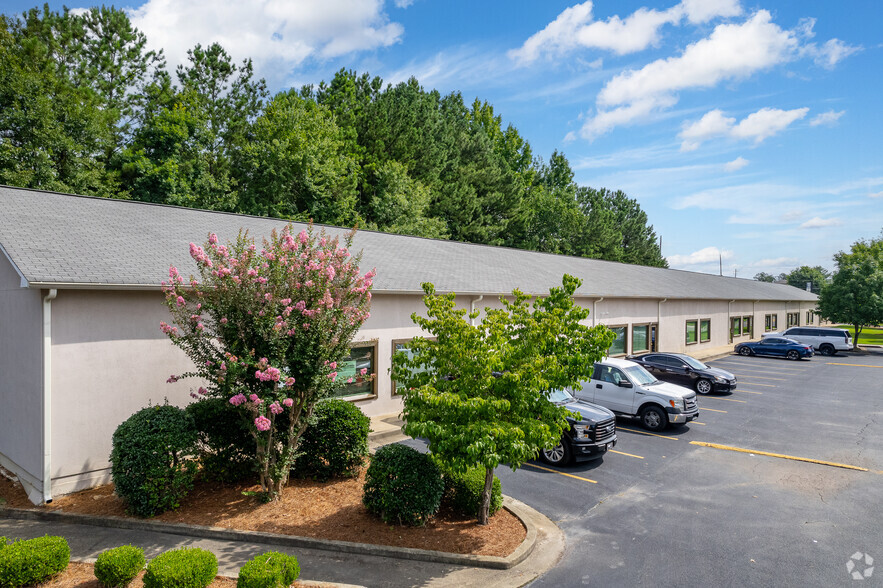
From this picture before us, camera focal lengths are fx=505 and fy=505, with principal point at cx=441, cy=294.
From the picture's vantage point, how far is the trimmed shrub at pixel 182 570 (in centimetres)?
598

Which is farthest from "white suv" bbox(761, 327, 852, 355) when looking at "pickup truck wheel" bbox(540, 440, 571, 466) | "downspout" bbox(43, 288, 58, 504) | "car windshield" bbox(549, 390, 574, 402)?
"downspout" bbox(43, 288, 58, 504)

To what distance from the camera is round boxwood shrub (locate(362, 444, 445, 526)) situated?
810 cm

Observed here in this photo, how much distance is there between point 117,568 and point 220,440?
3.26m

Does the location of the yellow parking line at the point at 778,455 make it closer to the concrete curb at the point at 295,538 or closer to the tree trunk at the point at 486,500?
the concrete curb at the point at 295,538

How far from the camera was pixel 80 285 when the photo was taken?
9227mm

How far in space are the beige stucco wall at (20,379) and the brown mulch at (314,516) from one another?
733 mm

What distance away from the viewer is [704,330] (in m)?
34.2

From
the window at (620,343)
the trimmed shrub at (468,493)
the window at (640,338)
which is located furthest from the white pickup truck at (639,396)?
the window at (640,338)

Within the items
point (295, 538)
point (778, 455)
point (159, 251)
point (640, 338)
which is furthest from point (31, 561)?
point (640, 338)

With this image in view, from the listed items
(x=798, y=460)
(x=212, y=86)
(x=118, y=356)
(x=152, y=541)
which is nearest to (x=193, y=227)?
(x=118, y=356)

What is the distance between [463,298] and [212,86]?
35.5m

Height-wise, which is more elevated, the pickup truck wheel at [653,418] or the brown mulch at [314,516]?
the pickup truck wheel at [653,418]

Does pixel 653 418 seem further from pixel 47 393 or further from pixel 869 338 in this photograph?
pixel 869 338

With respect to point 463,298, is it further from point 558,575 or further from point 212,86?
point 212,86
